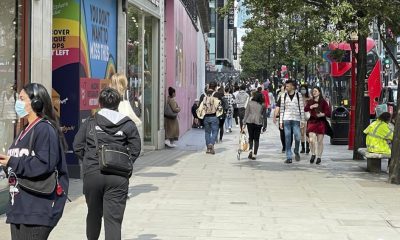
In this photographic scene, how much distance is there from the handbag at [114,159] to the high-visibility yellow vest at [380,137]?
768cm

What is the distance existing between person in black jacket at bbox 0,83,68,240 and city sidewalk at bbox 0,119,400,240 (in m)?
2.54

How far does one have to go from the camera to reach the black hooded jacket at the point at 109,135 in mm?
5184

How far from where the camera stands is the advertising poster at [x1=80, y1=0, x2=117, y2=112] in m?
10.8

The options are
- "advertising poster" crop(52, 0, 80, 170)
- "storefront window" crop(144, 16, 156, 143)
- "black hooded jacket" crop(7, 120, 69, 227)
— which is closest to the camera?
"black hooded jacket" crop(7, 120, 69, 227)

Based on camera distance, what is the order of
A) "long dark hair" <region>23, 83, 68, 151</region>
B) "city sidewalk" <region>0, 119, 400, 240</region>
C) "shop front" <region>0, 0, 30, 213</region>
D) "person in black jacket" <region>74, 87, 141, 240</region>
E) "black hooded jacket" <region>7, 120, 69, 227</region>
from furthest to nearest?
"shop front" <region>0, 0, 30, 213</region>
"city sidewalk" <region>0, 119, 400, 240</region>
"person in black jacket" <region>74, 87, 141, 240</region>
"long dark hair" <region>23, 83, 68, 151</region>
"black hooded jacket" <region>7, 120, 69, 227</region>

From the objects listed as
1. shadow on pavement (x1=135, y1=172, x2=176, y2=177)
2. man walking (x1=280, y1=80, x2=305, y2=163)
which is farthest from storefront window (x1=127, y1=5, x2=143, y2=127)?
man walking (x1=280, y1=80, x2=305, y2=163)

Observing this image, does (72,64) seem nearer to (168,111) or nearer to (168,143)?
(168,111)

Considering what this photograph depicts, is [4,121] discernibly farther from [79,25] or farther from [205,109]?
[205,109]

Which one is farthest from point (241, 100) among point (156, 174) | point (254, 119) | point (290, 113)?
point (156, 174)

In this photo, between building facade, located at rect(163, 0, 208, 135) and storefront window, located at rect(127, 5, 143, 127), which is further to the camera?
building facade, located at rect(163, 0, 208, 135)

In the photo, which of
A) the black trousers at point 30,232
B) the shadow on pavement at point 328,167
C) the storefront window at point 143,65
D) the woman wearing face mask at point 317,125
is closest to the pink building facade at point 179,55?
the storefront window at point 143,65

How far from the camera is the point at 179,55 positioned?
72.2ft

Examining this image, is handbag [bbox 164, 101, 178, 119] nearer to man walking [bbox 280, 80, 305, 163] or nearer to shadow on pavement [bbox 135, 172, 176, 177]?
man walking [bbox 280, 80, 305, 163]

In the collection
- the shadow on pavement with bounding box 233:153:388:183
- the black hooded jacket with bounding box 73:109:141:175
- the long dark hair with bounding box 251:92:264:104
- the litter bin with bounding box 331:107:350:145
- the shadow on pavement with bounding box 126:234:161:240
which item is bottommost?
the shadow on pavement with bounding box 233:153:388:183
